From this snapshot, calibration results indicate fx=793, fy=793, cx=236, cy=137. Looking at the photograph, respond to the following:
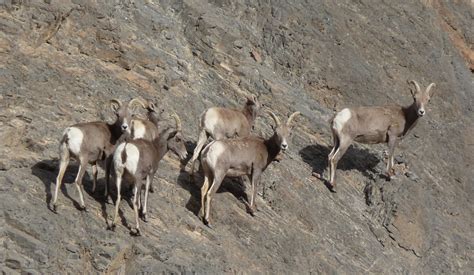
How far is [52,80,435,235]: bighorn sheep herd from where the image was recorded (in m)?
12.2

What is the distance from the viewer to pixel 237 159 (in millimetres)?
13992

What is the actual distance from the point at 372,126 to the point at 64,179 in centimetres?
734

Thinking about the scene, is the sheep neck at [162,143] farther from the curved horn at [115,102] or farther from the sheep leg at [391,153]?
the sheep leg at [391,153]

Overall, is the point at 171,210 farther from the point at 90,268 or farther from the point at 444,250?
the point at 444,250

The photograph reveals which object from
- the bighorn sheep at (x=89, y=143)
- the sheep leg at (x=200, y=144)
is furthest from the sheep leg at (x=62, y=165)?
the sheep leg at (x=200, y=144)

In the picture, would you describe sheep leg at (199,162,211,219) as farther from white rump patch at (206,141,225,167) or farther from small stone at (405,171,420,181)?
small stone at (405,171,420,181)

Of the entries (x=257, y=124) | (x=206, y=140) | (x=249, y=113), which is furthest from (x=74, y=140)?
(x=257, y=124)

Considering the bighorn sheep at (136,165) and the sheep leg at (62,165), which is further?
the bighorn sheep at (136,165)

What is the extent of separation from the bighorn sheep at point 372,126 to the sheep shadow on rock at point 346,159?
598 millimetres

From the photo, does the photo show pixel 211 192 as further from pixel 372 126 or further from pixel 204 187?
pixel 372 126

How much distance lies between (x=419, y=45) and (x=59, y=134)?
40.1 feet

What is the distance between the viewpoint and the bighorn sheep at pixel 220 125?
14.8 m

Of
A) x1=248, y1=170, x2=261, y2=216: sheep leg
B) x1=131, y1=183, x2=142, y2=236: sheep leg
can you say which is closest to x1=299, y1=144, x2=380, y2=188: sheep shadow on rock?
x1=248, y1=170, x2=261, y2=216: sheep leg

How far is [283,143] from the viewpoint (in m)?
14.4
